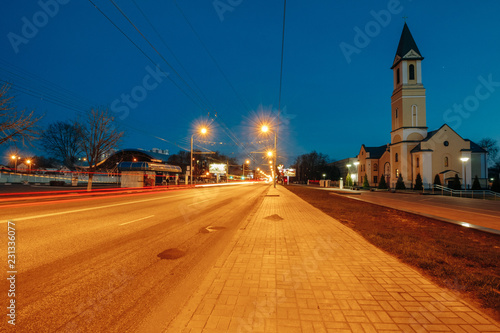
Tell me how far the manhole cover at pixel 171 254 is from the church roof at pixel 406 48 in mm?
59983

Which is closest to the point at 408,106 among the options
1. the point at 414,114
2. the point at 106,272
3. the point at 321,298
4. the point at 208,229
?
the point at 414,114

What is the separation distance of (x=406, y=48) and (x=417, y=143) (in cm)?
1946

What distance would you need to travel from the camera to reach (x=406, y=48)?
52.0 metres

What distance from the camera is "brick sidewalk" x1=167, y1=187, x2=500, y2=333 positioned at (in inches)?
115

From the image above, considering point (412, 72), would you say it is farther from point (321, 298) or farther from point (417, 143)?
point (321, 298)

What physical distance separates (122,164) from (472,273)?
135 ft

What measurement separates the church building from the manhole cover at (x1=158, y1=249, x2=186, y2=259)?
50.8m

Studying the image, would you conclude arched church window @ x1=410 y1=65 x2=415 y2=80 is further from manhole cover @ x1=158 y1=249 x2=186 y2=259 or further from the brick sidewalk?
manhole cover @ x1=158 y1=249 x2=186 y2=259

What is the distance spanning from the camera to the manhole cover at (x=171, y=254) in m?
5.63

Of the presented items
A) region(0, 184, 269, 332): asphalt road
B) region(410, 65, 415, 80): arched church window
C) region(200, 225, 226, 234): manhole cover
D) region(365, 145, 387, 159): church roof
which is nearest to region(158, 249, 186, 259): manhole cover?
region(0, 184, 269, 332): asphalt road

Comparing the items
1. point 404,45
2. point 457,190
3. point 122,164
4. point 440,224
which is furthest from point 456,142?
point 122,164

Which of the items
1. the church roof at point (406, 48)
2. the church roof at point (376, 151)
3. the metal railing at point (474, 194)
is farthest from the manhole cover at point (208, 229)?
the church roof at point (376, 151)

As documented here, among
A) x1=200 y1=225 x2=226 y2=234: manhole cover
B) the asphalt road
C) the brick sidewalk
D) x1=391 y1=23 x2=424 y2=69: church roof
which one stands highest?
x1=391 y1=23 x2=424 y2=69: church roof

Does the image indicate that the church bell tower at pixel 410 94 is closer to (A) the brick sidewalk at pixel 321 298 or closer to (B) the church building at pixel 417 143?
(B) the church building at pixel 417 143
